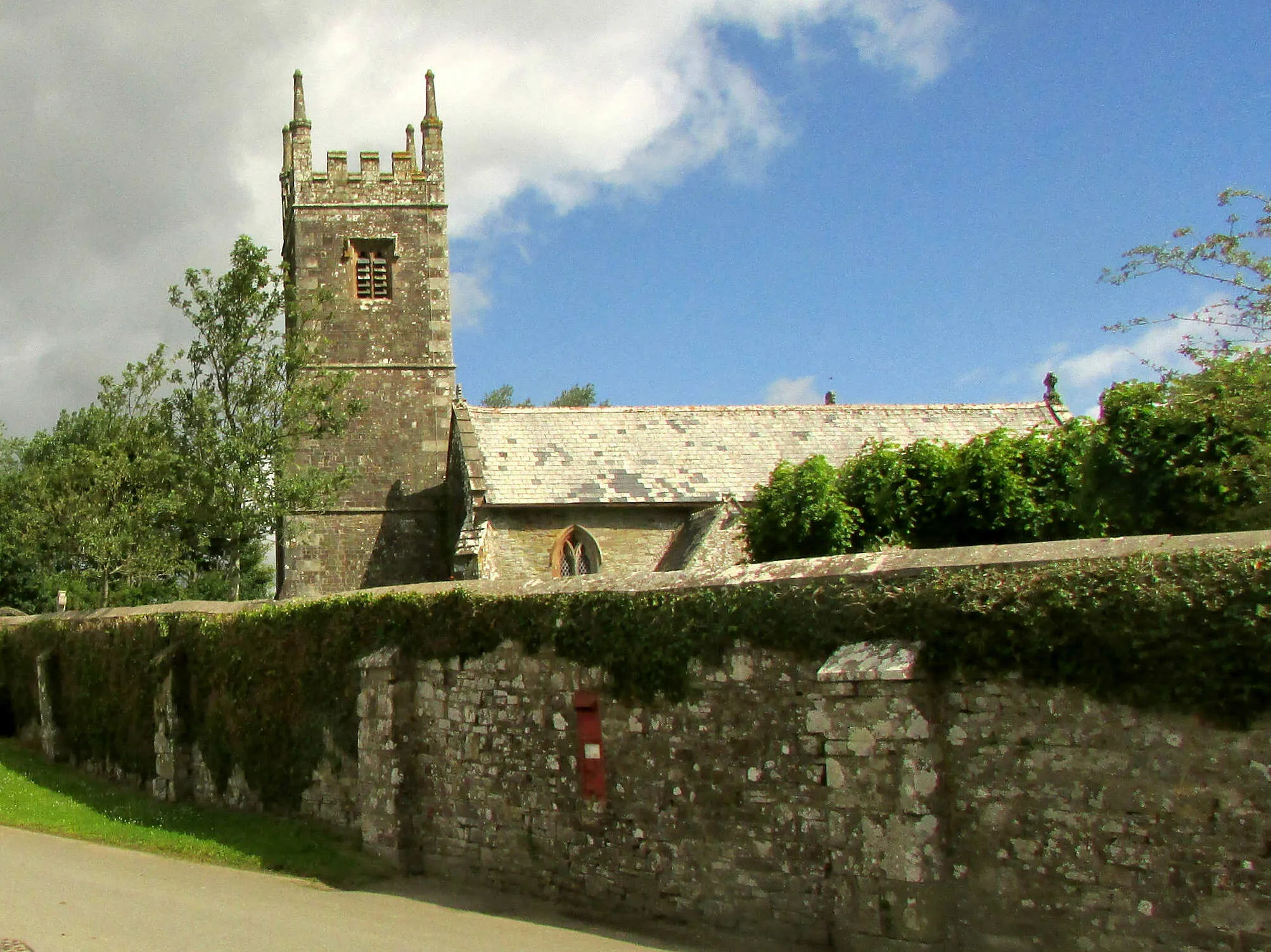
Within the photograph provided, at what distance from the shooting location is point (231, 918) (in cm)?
966

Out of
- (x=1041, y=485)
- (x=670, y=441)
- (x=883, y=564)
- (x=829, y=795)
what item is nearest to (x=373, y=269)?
(x=670, y=441)

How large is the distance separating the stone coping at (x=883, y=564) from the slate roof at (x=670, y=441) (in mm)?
14384

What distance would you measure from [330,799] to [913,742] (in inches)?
318

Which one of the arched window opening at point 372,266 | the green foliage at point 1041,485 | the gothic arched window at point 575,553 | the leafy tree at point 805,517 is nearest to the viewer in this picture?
the green foliage at point 1041,485

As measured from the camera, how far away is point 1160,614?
651 cm

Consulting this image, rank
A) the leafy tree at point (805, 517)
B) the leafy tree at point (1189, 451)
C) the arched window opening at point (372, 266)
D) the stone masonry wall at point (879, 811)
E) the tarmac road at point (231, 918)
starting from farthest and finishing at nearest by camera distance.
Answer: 1. the arched window opening at point (372, 266)
2. the leafy tree at point (805, 517)
3. the leafy tree at point (1189, 451)
4. the tarmac road at point (231, 918)
5. the stone masonry wall at point (879, 811)

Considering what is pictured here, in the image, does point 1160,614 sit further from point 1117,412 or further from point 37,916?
point 1117,412

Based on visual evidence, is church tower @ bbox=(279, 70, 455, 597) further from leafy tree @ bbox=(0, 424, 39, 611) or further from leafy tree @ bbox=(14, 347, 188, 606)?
leafy tree @ bbox=(0, 424, 39, 611)

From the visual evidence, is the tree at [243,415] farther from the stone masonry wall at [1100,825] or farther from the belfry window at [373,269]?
the stone masonry wall at [1100,825]

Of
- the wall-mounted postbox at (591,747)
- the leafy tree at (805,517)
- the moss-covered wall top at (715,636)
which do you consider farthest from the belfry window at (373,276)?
the wall-mounted postbox at (591,747)

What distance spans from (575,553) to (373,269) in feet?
34.2

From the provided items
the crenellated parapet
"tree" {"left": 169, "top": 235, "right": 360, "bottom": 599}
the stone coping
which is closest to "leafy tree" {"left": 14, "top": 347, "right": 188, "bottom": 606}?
"tree" {"left": 169, "top": 235, "right": 360, "bottom": 599}

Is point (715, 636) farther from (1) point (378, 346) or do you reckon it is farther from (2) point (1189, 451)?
(1) point (378, 346)

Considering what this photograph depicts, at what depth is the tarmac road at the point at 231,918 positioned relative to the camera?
345 inches
